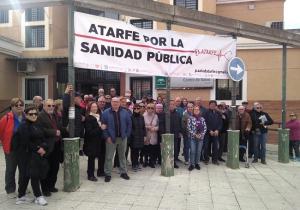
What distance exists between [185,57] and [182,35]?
55cm

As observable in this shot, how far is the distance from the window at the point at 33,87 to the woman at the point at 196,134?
1123 cm

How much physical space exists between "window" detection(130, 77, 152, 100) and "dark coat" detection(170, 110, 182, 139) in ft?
24.9

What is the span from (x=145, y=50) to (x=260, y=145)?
482 cm

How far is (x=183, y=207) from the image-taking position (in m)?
5.80

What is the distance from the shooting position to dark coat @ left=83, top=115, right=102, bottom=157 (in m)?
7.21

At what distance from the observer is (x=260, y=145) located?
33.3 ft

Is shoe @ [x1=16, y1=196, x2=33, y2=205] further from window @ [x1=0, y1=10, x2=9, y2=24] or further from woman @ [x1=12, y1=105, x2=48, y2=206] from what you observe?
window @ [x1=0, y1=10, x2=9, y2=24]

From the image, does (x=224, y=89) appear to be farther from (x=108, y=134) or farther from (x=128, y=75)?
(x=108, y=134)

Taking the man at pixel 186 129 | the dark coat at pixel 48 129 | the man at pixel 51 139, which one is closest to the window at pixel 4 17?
the man at pixel 186 129

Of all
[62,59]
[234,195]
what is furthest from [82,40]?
[62,59]

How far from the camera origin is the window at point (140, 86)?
16594mm

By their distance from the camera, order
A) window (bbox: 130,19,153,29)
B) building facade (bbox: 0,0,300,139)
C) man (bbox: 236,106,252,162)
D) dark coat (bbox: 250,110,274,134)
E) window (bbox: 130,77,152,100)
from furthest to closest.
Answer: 1. window (bbox: 130,19,153,29)
2. window (bbox: 130,77,152,100)
3. building facade (bbox: 0,0,300,139)
4. dark coat (bbox: 250,110,274,134)
5. man (bbox: 236,106,252,162)

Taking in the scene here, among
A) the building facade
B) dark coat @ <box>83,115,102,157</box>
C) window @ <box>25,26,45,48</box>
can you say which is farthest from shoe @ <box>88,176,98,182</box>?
window @ <box>25,26,45,48</box>

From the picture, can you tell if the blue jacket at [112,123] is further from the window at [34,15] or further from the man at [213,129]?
the window at [34,15]
